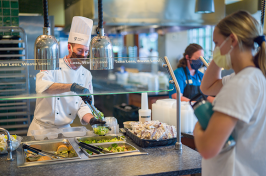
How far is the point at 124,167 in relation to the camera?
1636mm

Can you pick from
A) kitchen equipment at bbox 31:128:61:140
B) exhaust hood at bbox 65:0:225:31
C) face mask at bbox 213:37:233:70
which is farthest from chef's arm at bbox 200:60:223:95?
exhaust hood at bbox 65:0:225:31

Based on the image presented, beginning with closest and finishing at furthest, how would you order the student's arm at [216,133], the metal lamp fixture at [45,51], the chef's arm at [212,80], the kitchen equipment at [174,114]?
the student's arm at [216,133] < the chef's arm at [212,80] < the metal lamp fixture at [45,51] < the kitchen equipment at [174,114]

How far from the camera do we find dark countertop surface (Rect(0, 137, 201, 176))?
1568 millimetres

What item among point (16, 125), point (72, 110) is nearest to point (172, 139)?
point (72, 110)

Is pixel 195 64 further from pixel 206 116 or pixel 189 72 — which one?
pixel 206 116

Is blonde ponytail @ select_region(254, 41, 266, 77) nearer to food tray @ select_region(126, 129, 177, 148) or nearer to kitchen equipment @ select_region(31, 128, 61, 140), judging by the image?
food tray @ select_region(126, 129, 177, 148)

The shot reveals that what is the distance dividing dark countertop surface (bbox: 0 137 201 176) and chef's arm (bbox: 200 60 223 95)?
0.48m

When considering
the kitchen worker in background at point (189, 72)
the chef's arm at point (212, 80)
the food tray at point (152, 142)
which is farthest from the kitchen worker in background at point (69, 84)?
the kitchen worker in background at point (189, 72)

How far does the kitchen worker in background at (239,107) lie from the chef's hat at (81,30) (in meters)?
1.53

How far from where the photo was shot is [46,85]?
1.83 meters

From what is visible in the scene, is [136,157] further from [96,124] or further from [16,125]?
[16,125]

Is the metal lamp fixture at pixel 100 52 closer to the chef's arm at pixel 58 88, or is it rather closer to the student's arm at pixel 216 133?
the chef's arm at pixel 58 88

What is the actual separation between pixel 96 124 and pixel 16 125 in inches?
92.3

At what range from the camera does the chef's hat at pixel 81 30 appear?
250 cm
